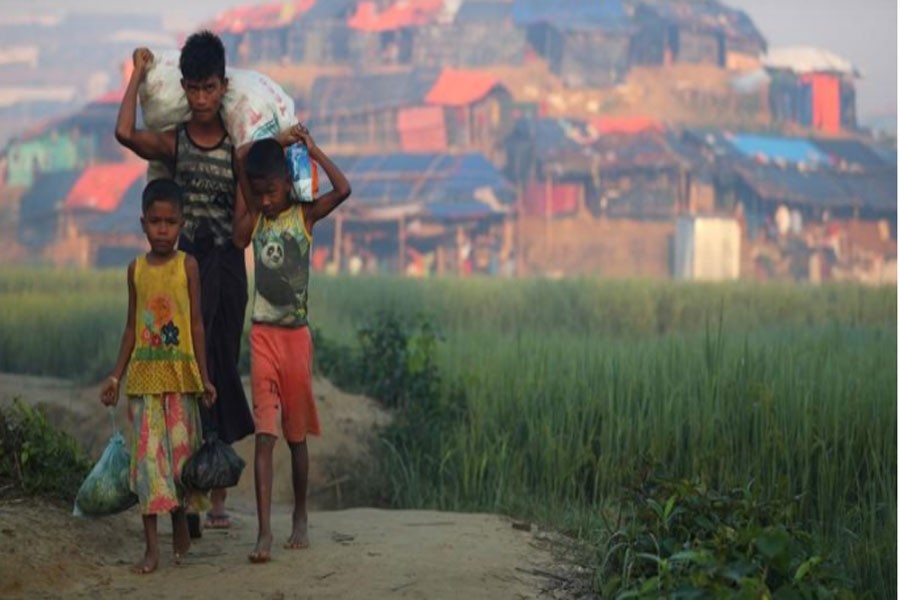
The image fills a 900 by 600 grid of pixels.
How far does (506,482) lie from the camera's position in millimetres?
6566

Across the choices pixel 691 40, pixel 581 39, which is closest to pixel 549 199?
pixel 581 39

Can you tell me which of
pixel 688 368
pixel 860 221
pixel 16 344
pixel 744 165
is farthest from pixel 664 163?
pixel 688 368

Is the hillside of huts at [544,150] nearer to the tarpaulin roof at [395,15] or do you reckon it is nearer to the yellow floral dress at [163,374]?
the tarpaulin roof at [395,15]

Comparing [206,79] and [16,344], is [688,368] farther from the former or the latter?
[16,344]

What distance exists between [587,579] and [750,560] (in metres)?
0.65

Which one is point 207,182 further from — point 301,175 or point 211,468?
point 211,468

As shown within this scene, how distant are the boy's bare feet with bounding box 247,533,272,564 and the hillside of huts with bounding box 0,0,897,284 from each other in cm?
1943

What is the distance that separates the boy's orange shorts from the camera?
458 cm

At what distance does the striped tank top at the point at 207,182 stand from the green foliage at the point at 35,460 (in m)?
0.68

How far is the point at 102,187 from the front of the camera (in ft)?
81.4

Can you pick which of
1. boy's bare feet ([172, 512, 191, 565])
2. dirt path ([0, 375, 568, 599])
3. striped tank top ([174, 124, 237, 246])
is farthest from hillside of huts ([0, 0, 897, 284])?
boy's bare feet ([172, 512, 191, 565])

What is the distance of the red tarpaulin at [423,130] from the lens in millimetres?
26953

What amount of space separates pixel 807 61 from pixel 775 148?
11.5 feet

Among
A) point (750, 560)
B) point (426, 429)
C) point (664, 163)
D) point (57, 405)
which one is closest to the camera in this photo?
point (750, 560)
